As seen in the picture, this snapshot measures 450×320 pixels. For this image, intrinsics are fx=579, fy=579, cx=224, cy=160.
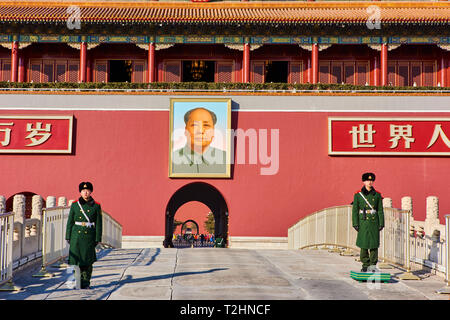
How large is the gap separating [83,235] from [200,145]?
12.2 m

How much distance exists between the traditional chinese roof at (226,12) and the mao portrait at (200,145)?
4.58 m

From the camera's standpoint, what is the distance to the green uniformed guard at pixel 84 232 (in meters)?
8.12

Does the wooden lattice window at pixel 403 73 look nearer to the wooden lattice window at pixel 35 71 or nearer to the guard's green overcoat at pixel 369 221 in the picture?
the wooden lattice window at pixel 35 71

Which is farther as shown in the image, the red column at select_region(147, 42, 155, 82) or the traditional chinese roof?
the red column at select_region(147, 42, 155, 82)

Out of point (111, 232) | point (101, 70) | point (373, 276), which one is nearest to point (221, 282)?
point (373, 276)

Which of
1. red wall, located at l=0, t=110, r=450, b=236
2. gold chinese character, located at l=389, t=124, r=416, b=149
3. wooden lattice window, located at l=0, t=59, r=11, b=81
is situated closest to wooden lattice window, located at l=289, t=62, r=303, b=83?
red wall, located at l=0, t=110, r=450, b=236

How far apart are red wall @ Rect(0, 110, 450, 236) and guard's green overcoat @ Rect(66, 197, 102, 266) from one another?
12036mm

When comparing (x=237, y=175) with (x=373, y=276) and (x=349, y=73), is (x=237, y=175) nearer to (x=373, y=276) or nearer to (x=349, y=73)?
(x=349, y=73)

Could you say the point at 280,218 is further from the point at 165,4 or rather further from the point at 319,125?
the point at 165,4

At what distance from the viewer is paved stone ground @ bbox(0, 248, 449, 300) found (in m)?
7.71

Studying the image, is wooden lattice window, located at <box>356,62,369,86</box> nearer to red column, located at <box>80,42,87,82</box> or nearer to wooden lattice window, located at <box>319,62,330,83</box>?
wooden lattice window, located at <box>319,62,330,83</box>

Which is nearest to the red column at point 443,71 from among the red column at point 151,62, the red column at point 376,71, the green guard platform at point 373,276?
the red column at point 376,71

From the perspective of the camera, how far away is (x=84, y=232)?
821 cm

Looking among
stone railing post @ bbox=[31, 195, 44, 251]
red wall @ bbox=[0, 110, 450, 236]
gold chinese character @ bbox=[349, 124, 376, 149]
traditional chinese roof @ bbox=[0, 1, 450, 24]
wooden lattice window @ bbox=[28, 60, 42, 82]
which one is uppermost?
traditional chinese roof @ bbox=[0, 1, 450, 24]
